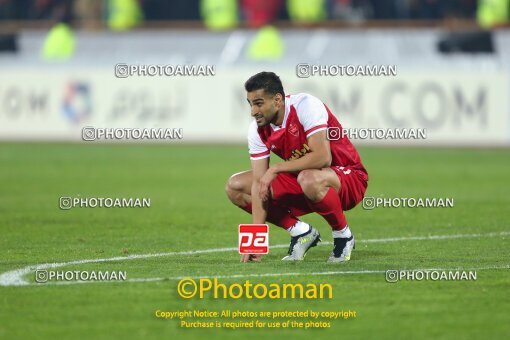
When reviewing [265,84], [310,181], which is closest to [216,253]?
[310,181]

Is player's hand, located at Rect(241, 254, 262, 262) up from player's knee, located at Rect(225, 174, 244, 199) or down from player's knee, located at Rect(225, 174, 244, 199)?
down

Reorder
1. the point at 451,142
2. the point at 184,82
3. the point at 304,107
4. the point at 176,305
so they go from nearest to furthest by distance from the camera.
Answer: the point at 176,305 < the point at 304,107 < the point at 451,142 < the point at 184,82

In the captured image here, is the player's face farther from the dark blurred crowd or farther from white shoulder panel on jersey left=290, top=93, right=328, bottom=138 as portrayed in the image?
the dark blurred crowd

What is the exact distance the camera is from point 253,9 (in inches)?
1035

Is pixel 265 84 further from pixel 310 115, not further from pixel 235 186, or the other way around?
pixel 235 186

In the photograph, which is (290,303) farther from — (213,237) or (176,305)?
(213,237)

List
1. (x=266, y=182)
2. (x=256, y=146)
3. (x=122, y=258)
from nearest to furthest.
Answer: (x=266, y=182) → (x=256, y=146) → (x=122, y=258)

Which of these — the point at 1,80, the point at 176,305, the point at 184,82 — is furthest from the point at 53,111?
the point at 176,305

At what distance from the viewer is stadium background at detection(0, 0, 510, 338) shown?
13.4m

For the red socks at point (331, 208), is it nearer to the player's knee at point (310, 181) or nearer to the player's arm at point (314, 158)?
the player's knee at point (310, 181)

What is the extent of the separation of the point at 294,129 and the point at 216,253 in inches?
60.7

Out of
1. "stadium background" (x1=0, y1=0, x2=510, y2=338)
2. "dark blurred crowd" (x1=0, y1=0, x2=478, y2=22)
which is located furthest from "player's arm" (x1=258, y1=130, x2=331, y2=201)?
"dark blurred crowd" (x1=0, y1=0, x2=478, y2=22)

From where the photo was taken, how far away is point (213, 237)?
1241 cm

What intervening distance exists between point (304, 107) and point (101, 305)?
2733 millimetres
